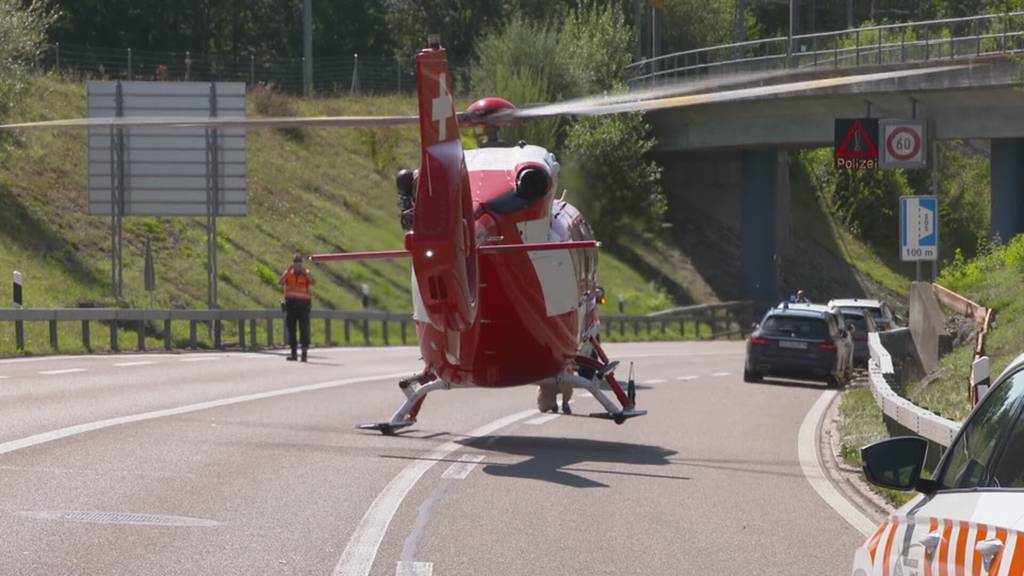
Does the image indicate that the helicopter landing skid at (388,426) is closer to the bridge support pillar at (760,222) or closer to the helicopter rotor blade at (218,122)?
the helicopter rotor blade at (218,122)

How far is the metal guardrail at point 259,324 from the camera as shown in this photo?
2911 centimetres

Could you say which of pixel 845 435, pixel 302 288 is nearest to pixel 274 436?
pixel 845 435

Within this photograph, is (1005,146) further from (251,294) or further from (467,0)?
(467,0)

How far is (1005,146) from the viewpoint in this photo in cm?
4800

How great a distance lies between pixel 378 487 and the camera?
43.1ft

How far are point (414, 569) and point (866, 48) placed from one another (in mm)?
41488

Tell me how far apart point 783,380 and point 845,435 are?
14210 mm

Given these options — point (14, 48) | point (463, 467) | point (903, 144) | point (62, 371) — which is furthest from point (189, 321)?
point (463, 467)

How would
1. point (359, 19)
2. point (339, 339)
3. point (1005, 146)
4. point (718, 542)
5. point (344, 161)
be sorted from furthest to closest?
point (359, 19), point (344, 161), point (1005, 146), point (339, 339), point (718, 542)

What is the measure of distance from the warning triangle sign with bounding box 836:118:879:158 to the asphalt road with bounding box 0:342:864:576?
1191 centimetres

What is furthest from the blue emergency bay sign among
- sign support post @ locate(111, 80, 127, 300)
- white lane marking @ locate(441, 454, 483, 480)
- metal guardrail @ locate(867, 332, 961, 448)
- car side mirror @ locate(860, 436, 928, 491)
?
car side mirror @ locate(860, 436, 928, 491)

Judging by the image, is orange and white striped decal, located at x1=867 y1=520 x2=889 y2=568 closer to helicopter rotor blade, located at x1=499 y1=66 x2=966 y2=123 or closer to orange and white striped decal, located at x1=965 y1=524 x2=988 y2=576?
orange and white striped decal, located at x1=965 y1=524 x2=988 y2=576

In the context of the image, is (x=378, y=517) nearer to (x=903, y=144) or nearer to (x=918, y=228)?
(x=918, y=228)

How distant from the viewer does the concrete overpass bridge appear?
44188mm
